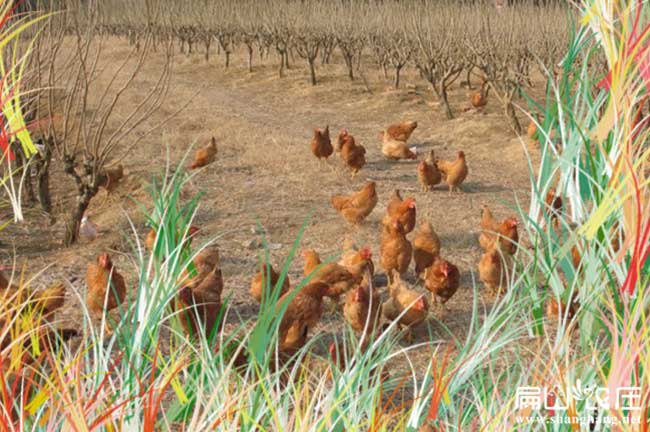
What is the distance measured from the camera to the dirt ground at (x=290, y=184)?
5.10 metres

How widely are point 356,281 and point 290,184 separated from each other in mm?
3312

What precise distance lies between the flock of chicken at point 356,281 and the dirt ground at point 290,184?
16 cm

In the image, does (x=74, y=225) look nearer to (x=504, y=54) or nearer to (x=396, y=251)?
(x=396, y=251)

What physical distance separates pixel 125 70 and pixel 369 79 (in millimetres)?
5136

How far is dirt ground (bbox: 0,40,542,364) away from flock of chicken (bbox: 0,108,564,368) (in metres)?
0.16

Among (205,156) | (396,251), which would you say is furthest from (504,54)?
(396,251)

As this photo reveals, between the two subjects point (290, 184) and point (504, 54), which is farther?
point (504, 54)

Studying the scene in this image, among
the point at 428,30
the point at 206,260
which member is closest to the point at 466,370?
the point at 206,260

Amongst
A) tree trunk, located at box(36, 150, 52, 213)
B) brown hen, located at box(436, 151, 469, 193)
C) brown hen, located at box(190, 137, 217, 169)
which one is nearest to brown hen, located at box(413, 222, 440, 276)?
brown hen, located at box(436, 151, 469, 193)

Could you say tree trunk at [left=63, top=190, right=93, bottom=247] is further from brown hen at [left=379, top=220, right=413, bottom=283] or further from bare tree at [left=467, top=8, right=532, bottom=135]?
bare tree at [left=467, top=8, right=532, bottom=135]

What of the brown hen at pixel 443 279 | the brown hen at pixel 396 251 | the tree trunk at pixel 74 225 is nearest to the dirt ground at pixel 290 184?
the tree trunk at pixel 74 225

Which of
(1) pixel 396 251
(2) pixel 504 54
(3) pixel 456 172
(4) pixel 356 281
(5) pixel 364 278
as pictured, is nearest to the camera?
(5) pixel 364 278

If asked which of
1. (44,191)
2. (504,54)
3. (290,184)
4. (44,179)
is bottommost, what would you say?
(290,184)

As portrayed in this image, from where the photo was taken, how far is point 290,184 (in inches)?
278
